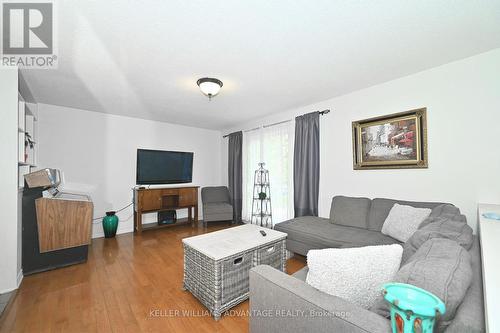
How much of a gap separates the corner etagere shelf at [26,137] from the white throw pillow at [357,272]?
317 centimetres

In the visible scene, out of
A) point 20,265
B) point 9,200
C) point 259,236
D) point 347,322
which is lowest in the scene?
point 20,265

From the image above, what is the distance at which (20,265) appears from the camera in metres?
2.31

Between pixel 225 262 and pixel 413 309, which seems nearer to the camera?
pixel 413 309

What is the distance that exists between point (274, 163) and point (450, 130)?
256cm

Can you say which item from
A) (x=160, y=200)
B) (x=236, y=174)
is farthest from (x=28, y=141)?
(x=236, y=174)

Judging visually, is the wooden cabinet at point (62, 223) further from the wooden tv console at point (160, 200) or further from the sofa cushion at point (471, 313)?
the sofa cushion at point (471, 313)

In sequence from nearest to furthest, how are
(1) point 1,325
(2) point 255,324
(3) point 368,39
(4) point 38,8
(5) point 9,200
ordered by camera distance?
(2) point 255,324 → (4) point 38,8 → (1) point 1,325 → (3) point 368,39 → (5) point 9,200

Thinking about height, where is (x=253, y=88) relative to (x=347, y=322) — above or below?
above

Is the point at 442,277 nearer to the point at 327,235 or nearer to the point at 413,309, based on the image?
the point at 413,309

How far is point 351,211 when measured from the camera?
275 cm

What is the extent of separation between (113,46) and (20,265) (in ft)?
8.57

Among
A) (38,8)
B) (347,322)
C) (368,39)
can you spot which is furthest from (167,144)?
(347,322)

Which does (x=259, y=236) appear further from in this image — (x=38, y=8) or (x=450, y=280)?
(x=38, y=8)

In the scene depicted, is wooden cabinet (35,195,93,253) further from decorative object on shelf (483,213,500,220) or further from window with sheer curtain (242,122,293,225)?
decorative object on shelf (483,213,500,220)
